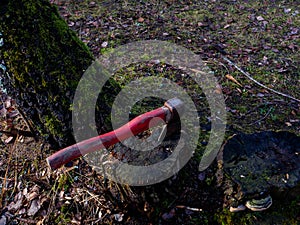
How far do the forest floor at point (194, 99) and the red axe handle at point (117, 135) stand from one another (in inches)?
17.5

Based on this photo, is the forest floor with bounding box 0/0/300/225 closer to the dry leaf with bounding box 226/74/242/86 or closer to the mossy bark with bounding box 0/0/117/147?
the dry leaf with bounding box 226/74/242/86

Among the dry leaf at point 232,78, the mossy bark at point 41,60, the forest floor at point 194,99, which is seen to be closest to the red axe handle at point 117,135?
the forest floor at point 194,99

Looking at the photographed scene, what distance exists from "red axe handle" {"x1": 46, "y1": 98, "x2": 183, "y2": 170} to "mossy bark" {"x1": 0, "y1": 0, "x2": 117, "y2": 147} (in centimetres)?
59

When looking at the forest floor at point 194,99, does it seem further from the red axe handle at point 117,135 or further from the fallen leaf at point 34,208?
the red axe handle at point 117,135

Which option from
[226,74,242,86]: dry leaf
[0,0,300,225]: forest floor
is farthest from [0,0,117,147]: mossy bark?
[226,74,242,86]: dry leaf

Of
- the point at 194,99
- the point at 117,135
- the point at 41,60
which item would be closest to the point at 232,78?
the point at 194,99

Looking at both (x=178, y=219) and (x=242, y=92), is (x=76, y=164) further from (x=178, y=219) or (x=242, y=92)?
(x=242, y=92)

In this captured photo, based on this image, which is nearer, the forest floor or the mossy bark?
the mossy bark

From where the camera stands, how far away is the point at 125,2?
6.29 m

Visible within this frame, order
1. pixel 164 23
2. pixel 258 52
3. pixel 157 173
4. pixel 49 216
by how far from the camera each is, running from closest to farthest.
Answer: pixel 157 173
pixel 49 216
pixel 258 52
pixel 164 23

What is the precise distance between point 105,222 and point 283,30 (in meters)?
5.02

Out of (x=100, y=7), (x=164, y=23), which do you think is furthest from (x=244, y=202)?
(x=100, y=7)

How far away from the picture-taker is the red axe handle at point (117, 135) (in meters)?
2.09

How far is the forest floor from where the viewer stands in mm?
2541
